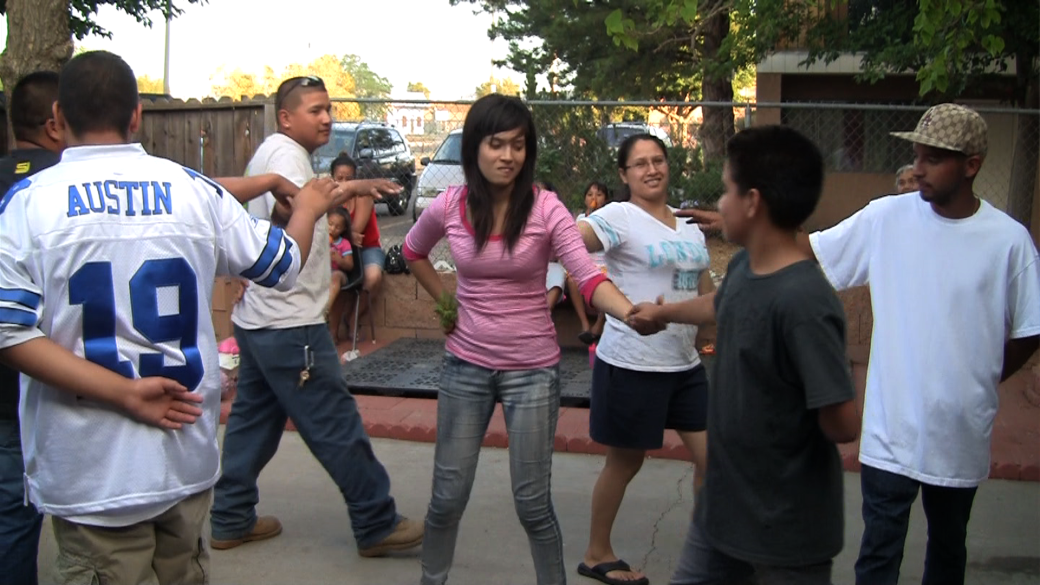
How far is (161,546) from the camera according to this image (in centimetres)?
293

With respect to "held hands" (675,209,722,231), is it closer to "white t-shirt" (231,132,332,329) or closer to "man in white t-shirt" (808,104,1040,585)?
"man in white t-shirt" (808,104,1040,585)

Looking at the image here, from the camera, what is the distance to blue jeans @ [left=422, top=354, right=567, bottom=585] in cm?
389

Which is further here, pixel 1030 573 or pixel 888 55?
pixel 888 55

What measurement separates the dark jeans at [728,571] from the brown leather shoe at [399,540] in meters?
1.93

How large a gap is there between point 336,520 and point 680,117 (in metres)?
4.51

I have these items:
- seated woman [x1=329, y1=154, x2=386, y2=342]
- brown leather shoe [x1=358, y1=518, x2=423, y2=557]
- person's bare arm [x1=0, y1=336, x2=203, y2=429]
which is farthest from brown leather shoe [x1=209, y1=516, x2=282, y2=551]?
person's bare arm [x1=0, y1=336, x2=203, y2=429]

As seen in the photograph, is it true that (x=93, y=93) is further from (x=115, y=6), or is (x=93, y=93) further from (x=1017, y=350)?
(x=115, y=6)

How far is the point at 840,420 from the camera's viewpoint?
8.80ft

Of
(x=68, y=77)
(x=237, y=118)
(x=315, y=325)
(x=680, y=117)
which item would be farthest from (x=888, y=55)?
(x=68, y=77)

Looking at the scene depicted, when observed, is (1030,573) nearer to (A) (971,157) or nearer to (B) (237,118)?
(A) (971,157)

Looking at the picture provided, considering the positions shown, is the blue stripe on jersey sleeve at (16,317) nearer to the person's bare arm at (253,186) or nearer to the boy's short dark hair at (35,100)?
the person's bare arm at (253,186)

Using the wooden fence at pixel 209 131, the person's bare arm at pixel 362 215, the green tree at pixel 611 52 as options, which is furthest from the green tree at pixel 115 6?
the person's bare arm at pixel 362 215

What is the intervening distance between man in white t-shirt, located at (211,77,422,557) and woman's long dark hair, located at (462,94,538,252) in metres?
0.85

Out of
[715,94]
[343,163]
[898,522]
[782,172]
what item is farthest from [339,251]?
[715,94]
